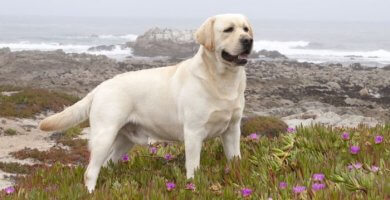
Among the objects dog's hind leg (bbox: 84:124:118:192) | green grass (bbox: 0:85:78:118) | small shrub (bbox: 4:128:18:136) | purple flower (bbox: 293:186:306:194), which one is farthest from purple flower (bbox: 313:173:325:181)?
green grass (bbox: 0:85:78:118)

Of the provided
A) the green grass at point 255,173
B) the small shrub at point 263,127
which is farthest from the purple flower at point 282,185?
the small shrub at point 263,127

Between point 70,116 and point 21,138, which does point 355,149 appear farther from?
point 21,138

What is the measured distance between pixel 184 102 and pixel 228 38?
2.93 feet

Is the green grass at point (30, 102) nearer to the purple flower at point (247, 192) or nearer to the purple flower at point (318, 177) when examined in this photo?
the purple flower at point (247, 192)

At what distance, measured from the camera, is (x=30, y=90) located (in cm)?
2336

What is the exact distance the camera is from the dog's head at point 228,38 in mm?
6328

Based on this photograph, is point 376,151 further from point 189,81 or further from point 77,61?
point 77,61

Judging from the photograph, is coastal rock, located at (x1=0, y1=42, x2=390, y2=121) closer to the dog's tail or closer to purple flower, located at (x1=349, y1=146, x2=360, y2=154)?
the dog's tail

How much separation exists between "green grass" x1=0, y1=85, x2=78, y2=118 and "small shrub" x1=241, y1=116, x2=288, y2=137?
784 centimetres

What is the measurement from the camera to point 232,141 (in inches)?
275

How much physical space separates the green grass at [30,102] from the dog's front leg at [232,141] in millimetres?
14351

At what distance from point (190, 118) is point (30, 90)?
1817 centimetres

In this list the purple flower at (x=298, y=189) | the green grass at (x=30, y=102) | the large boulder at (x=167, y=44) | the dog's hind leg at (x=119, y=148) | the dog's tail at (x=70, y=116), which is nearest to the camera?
the purple flower at (x=298, y=189)

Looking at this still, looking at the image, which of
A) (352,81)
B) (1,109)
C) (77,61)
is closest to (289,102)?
(352,81)
